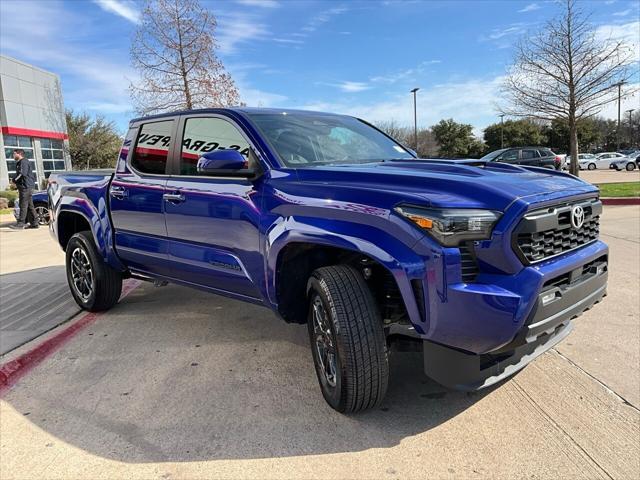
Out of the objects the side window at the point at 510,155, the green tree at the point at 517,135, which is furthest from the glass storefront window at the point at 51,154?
the green tree at the point at 517,135

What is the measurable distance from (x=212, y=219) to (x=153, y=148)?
1238 mm

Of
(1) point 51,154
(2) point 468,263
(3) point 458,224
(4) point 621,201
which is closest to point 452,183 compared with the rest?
(3) point 458,224

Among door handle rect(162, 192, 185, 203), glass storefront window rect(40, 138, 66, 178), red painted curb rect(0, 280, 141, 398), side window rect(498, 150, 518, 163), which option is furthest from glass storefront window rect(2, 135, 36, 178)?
door handle rect(162, 192, 185, 203)

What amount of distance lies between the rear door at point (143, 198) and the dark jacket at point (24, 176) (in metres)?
9.58

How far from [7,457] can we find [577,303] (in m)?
3.21

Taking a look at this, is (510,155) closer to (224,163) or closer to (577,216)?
(577,216)

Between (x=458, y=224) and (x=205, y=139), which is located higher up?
(x=205, y=139)

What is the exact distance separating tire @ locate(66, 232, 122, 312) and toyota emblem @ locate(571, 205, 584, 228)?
4.12m

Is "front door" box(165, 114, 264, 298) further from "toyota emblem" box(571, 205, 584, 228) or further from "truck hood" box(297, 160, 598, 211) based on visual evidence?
"toyota emblem" box(571, 205, 584, 228)

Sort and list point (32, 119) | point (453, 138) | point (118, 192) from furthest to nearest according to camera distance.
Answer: point (453, 138), point (32, 119), point (118, 192)

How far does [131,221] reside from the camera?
445cm

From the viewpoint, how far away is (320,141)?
3736mm

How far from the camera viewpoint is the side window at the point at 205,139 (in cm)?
360

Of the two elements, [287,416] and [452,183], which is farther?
[287,416]
